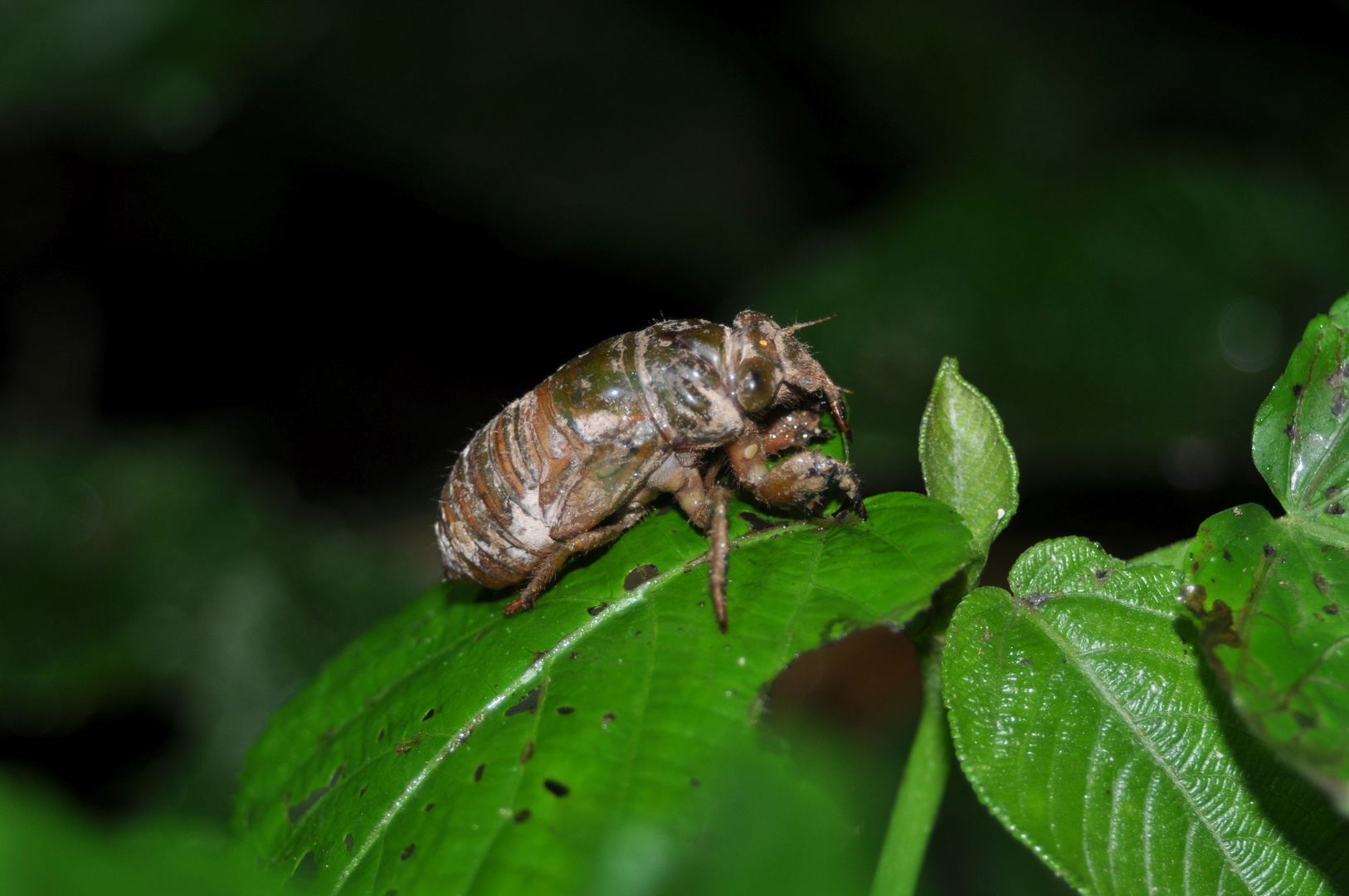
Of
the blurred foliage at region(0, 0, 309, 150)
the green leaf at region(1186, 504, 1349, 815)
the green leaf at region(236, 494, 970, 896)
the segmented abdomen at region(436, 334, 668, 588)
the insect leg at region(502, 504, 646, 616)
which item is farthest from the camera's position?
the blurred foliage at region(0, 0, 309, 150)

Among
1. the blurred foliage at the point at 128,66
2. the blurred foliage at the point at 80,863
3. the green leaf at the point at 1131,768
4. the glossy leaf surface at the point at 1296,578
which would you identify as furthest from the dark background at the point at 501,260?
the blurred foliage at the point at 80,863

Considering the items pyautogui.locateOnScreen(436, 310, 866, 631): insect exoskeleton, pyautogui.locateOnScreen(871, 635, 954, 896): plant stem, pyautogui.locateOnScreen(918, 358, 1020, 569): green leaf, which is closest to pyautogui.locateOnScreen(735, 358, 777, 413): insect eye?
pyautogui.locateOnScreen(436, 310, 866, 631): insect exoskeleton

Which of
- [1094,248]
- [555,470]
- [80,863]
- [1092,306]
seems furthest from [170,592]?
[1094,248]

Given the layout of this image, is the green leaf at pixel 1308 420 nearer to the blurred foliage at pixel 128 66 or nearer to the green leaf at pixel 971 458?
the green leaf at pixel 971 458

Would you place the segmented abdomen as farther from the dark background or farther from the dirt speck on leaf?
the dark background

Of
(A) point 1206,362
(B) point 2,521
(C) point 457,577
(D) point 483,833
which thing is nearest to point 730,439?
(C) point 457,577

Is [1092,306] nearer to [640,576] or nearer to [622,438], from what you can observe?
[622,438]

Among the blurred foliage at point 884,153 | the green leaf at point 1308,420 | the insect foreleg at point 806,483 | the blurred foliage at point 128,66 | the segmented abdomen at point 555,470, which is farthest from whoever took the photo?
the blurred foliage at point 884,153
